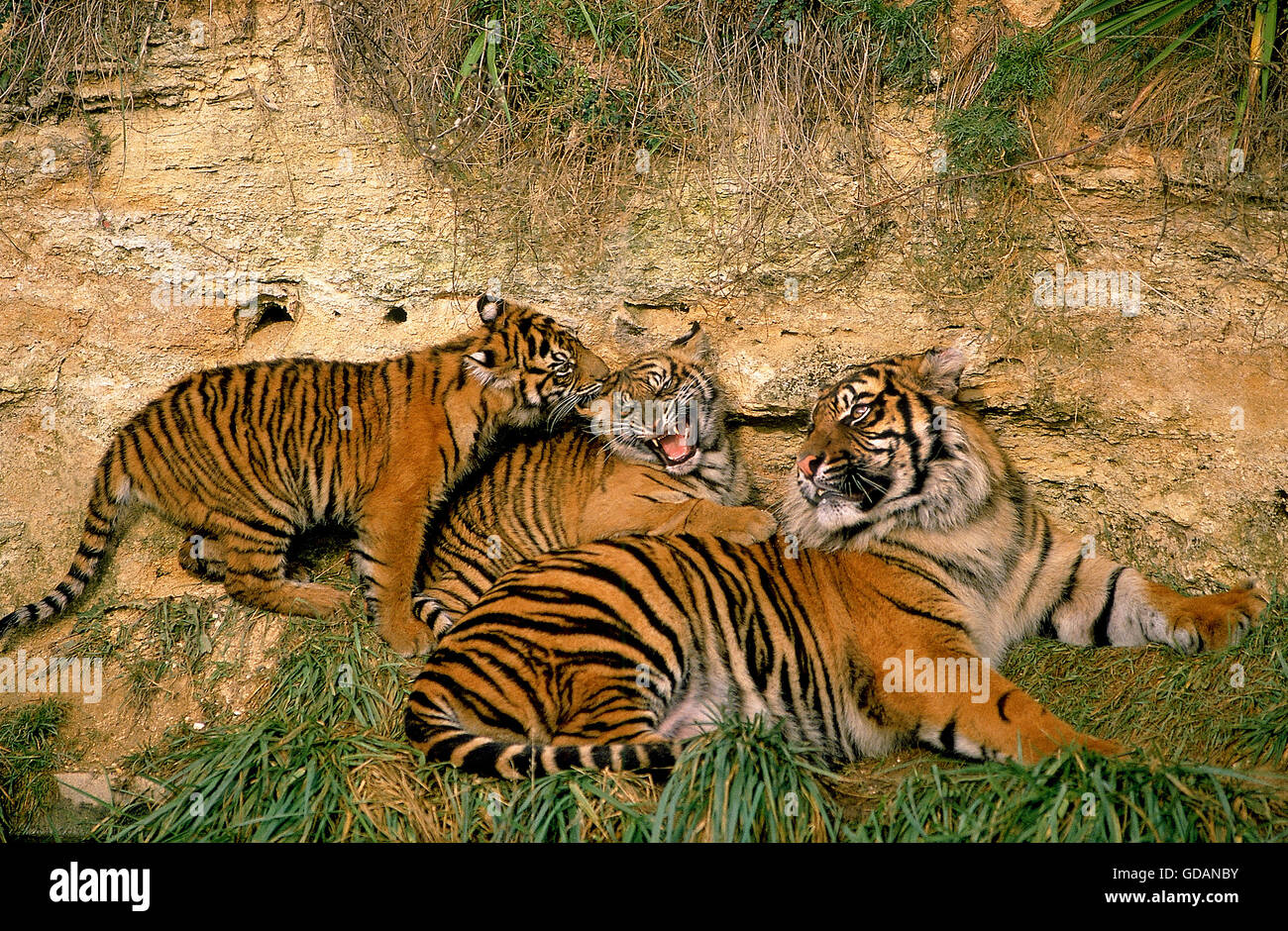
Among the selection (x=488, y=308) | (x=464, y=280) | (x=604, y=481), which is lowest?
(x=604, y=481)

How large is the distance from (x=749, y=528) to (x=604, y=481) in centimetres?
69

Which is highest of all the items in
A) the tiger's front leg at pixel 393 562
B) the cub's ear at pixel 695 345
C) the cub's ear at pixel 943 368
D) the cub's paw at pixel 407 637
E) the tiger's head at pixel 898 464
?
the cub's ear at pixel 695 345

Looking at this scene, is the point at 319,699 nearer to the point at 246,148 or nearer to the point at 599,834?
the point at 599,834

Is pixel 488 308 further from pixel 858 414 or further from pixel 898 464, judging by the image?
pixel 898 464

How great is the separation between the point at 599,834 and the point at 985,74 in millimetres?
3326

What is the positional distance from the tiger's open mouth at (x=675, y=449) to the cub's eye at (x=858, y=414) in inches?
28.0

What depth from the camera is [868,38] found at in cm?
456

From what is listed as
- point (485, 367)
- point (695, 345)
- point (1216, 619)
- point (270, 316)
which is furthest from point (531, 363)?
point (1216, 619)

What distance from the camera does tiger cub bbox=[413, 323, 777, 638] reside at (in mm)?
4512

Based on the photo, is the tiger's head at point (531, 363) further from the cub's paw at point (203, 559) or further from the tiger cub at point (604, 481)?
the cub's paw at point (203, 559)

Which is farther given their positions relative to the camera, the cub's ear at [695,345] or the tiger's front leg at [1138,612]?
the cub's ear at [695,345]

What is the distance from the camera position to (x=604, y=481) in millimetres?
4586

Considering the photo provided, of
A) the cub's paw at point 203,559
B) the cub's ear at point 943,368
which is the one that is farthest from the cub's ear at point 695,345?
the cub's paw at point 203,559

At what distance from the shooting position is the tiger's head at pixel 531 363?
468 cm
